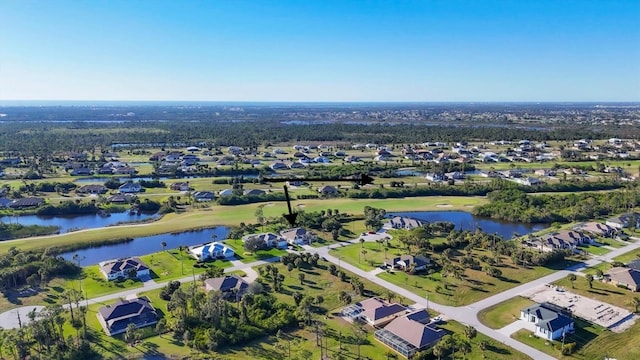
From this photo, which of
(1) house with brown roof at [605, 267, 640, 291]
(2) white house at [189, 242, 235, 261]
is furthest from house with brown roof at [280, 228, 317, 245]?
(1) house with brown roof at [605, 267, 640, 291]

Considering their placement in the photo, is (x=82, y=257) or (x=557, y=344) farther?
(x=82, y=257)

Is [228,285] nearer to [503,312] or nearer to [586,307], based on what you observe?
[503,312]

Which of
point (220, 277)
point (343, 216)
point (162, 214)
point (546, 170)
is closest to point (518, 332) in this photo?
point (220, 277)

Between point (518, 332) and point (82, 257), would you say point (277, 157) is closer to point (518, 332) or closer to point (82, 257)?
point (82, 257)

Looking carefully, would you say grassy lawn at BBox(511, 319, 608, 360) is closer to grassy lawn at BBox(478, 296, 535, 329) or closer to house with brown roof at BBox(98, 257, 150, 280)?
grassy lawn at BBox(478, 296, 535, 329)

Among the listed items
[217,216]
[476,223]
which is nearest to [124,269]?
[217,216]

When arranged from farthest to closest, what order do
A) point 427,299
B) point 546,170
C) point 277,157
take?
point 277,157 < point 546,170 < point 427,299
